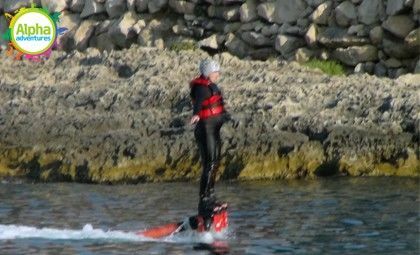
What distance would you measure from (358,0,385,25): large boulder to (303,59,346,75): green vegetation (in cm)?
95

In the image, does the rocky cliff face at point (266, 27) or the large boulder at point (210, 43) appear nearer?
the rocky cliff face at point (266, 27)

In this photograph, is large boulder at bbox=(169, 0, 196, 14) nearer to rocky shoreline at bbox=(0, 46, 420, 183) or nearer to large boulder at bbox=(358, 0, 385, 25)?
rocky shoreline at bbox=(0, 46, 420, 183)

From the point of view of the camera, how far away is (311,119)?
2178 cm

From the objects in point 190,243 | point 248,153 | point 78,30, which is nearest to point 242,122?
point 248,153

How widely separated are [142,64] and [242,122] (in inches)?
174

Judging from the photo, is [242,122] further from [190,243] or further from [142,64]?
[190,243]

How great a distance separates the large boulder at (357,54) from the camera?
26.1m

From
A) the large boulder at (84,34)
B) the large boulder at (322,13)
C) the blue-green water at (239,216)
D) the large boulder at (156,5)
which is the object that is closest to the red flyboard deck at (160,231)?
the blue-green water at (239,216)

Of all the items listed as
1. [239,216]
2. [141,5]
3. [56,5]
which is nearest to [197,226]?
[239,216]

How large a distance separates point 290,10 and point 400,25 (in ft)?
8.90

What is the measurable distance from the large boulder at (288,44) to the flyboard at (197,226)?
10.9 meters

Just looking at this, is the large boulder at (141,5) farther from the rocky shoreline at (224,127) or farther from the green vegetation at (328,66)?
the green vegetation at (328,66)

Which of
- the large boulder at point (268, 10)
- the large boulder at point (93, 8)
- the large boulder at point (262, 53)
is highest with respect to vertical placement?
the large boulder at point (93, 8)

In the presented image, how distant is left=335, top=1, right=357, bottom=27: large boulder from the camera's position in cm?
2650
